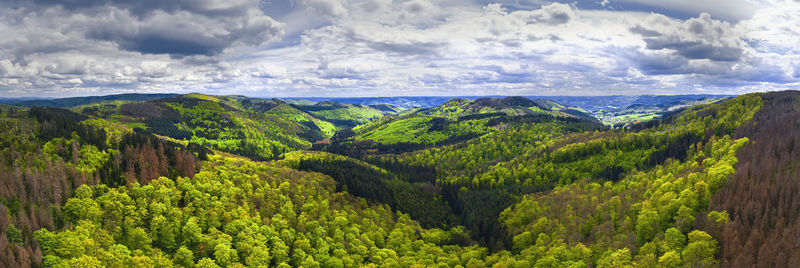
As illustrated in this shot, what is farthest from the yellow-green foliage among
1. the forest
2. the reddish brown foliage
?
the reddish brown foliage

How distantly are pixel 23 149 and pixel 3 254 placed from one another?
74.8 metres

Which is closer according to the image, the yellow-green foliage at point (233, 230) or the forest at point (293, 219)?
the forest at point (293, 219)

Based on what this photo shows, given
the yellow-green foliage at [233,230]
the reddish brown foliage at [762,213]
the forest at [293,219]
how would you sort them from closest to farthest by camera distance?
the reddish brown foliage at [762,213], the forest at [293,219], the yellow-green foliage at [233,230]

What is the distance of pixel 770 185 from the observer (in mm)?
140125

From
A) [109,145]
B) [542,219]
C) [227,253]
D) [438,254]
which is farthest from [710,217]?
[109,145]

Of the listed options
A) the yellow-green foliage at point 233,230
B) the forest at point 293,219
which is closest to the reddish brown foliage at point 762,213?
the forest at point 293,219

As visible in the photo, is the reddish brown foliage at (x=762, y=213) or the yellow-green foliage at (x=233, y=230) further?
the yellow-green foliage at (x=233, y=230)

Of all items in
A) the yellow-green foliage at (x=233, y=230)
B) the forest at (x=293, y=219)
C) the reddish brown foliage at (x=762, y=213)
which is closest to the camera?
the reddish brown foliage at (x=762, y=213)

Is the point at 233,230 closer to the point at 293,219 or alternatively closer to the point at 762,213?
the point at 293,219

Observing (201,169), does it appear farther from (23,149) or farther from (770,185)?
(770,185)

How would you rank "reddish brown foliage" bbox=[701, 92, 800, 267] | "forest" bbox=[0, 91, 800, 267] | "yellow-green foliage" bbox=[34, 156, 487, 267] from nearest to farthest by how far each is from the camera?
"reddish brown foliage" bbox=[701, 92, 800, 267], "forest" bbox=[0, 91, 800, 267], "yellow-green foliage" bbox=[34, 156, 487, 267]

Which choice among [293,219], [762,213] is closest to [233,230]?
[293,219]

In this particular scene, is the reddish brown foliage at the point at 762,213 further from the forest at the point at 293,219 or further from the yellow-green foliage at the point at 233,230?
the yellow-green foliage at the point at 233,230

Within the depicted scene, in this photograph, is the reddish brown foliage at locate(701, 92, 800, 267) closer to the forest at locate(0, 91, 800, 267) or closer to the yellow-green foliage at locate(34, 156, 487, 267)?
the forest at locate(0, 91, 800, 267)
